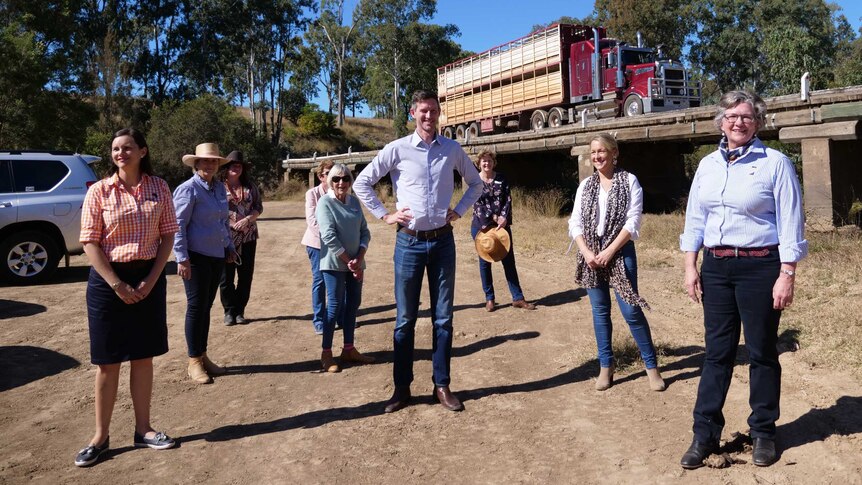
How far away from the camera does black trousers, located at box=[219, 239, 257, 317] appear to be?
7285mm

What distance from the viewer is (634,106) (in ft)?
68.5

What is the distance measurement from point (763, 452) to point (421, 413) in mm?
2081

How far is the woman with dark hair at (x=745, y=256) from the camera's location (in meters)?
3.41

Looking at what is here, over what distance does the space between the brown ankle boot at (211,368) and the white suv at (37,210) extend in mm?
5667

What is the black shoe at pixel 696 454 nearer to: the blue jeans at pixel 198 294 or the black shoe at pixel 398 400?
the black shoe at pixel 398 400

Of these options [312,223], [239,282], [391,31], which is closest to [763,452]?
[312,223]

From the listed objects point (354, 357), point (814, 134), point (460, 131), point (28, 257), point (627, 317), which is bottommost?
point (354, 357)

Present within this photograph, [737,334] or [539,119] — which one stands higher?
[539,119]

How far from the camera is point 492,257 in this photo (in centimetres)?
671

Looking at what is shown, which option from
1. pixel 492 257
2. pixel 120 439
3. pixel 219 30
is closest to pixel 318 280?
pixel 492 257

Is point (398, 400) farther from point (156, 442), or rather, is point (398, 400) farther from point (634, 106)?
point (634, 106)

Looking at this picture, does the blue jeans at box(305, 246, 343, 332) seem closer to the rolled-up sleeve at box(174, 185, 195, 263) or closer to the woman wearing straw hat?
the woman wearing straw hat

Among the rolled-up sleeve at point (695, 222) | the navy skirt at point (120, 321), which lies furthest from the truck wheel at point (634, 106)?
the navy skirt at point (120, 321)

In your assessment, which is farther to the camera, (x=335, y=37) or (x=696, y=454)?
(x=335, y=37)
